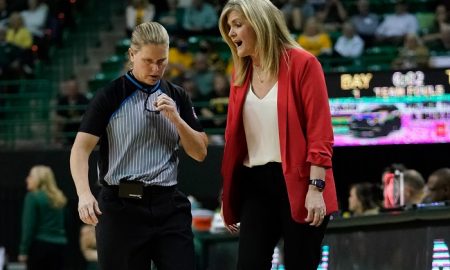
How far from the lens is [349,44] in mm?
14625

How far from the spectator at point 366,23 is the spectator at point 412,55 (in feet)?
2.50

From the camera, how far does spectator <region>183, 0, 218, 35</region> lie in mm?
16047

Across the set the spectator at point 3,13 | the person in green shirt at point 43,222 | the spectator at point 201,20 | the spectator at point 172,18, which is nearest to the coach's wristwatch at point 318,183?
the person in green shirt at point 43,222

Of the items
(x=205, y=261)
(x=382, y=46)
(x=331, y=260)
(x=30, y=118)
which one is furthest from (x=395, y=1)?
(x=331, y=260)

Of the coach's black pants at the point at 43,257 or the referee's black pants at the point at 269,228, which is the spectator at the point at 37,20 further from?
the referee's black pants at the point at 269,228

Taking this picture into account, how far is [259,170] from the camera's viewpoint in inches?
200

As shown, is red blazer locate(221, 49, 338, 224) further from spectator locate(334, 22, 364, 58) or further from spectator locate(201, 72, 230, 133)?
spectator locate(334, 22, 364, 58)

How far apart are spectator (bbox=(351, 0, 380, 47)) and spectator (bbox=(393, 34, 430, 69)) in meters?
0.76

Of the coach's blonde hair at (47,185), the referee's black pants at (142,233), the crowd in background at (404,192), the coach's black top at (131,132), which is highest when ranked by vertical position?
the coach's black top at (131,132)

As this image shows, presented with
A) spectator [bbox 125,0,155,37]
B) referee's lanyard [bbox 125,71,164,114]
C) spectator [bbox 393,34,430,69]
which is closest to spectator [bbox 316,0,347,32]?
spectator [bbox 393,34,430,69]

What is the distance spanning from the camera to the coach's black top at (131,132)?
5.21m

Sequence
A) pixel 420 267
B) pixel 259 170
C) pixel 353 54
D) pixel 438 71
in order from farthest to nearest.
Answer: pixel 353 54, pixel 438 71, pixel 420 267, pixel 259 170

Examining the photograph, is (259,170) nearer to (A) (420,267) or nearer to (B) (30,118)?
(A) (420,267)

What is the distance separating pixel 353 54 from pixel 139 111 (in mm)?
9567
